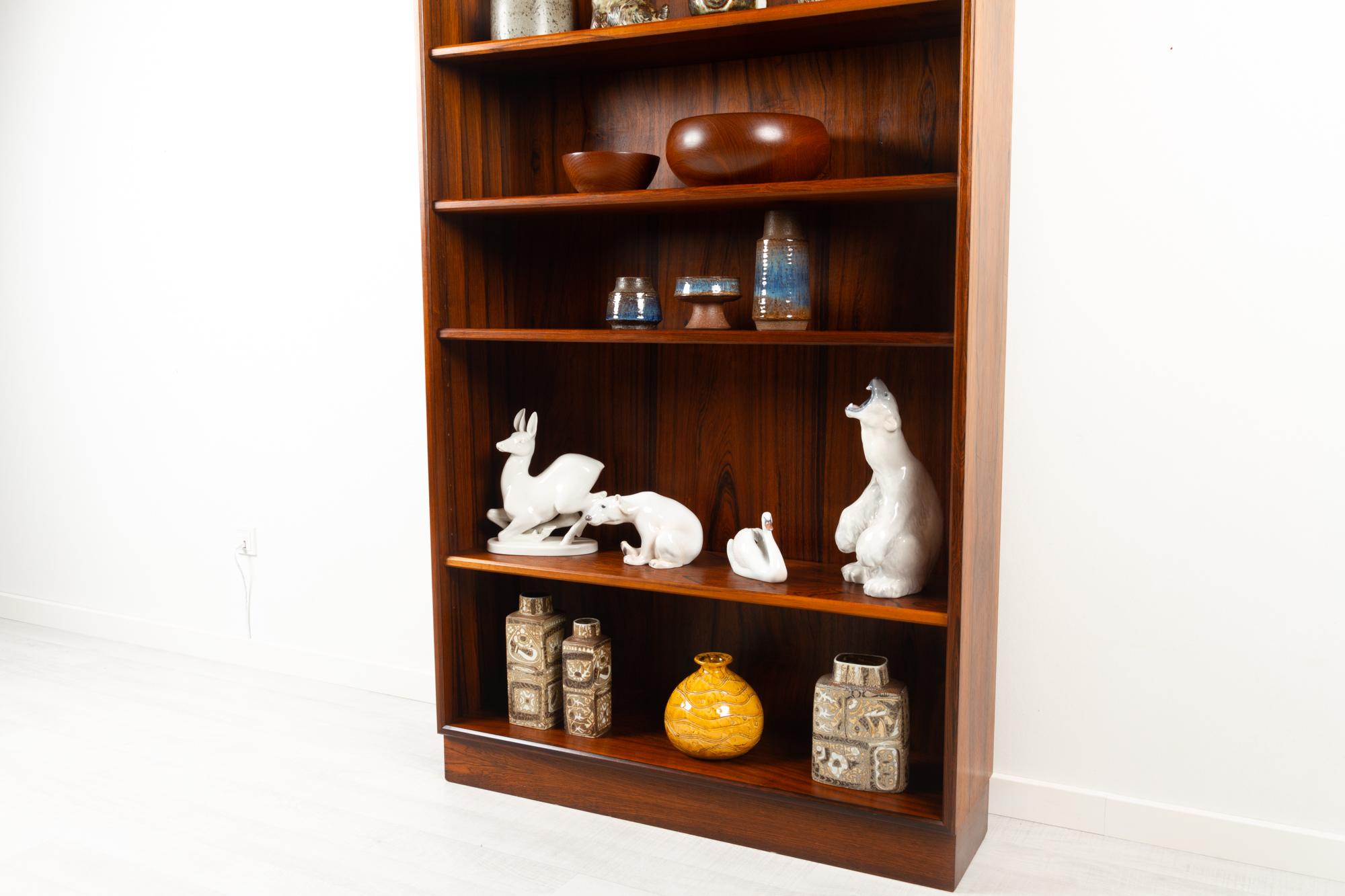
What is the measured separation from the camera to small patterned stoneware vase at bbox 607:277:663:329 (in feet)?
7.06

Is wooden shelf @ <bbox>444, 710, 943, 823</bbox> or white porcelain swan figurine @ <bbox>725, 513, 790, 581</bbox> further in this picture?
white porcelain swan figurine @ <bbox>725, 513, 790, 581</bbox>

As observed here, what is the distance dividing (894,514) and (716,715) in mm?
528

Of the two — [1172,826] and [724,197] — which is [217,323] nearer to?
[724,197]

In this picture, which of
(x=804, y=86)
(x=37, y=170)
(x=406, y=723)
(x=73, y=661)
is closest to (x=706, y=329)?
(x=804, y=86)

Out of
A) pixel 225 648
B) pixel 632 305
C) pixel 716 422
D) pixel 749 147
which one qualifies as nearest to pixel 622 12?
pixel 749 147

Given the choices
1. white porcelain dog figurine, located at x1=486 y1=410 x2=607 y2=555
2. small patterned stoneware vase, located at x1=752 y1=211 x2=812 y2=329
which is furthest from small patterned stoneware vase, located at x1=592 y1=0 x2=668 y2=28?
white porcelain dog figurine, located at x1=486 y1=410 x2=607 y2=555

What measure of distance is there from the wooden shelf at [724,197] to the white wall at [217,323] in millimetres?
672

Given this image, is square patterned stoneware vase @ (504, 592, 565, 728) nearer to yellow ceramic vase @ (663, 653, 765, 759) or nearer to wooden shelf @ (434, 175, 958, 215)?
yellow ceramic vase @ (663, 653, 765, 759)

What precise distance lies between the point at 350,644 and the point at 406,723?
1.30 ft

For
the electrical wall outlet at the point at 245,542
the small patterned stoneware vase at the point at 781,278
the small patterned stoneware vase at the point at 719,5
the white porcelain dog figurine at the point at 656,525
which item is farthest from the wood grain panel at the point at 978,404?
the electrical wall outlet at the point at 245,542

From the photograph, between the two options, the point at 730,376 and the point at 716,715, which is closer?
the point at 716,715

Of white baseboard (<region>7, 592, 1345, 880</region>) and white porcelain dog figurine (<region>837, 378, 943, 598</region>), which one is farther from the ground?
white porcelain dog figurine (<region>837, 378, 943, 598</region>)

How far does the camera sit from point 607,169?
2.09m

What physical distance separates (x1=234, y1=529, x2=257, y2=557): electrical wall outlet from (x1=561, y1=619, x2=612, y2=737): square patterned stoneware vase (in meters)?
1.33
